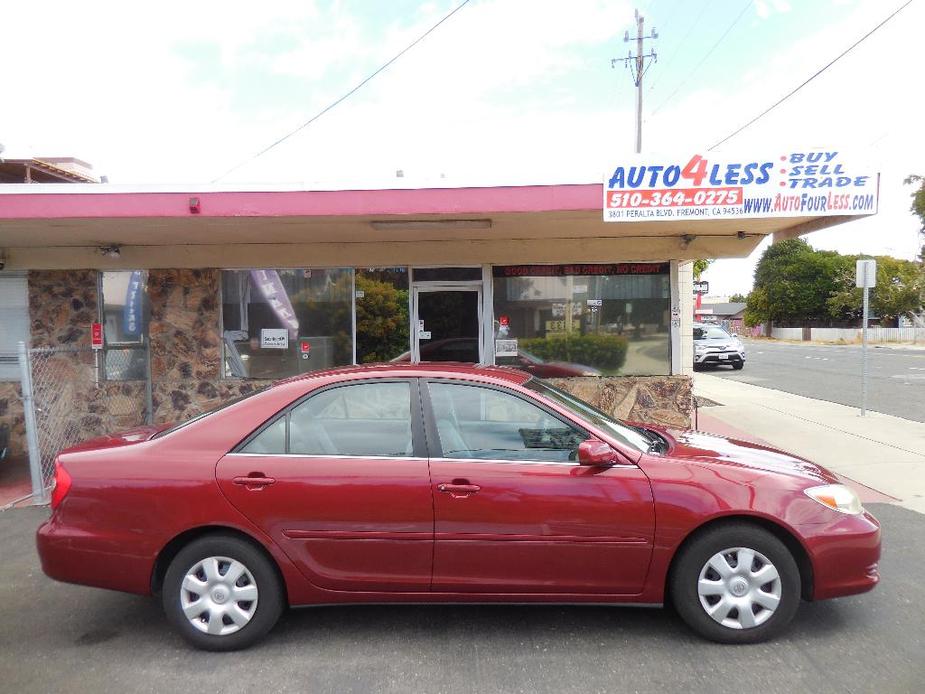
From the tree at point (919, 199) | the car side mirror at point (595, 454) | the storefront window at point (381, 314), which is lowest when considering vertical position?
the car side mirror at point (595, 454)

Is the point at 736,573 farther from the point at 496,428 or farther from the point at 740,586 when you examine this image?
the point at 496,428

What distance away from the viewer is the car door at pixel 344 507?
3.51 m

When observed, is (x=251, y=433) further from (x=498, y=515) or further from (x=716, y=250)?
(x=716, y=250)

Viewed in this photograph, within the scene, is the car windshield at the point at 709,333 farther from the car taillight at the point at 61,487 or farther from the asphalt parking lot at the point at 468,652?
the car taillight at the point at 61,487

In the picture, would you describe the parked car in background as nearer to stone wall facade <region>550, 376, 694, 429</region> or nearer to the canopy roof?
the canopy roof

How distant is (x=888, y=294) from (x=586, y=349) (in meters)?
53.0

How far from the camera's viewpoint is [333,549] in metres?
3.55

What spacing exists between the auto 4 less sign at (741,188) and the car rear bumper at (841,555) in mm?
3540

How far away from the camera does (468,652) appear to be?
139 inches

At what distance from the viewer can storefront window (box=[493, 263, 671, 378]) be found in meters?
8.81

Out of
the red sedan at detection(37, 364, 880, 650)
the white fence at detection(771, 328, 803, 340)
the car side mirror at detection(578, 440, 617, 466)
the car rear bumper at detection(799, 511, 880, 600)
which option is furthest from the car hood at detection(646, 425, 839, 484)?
the white fence at detection(771, 328, 803, 340)

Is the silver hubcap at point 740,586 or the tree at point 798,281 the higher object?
the tree at point 798,281

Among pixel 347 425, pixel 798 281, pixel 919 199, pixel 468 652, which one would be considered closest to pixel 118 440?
pixel 347 425

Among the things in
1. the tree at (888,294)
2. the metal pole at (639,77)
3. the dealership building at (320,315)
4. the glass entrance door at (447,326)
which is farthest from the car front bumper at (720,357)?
the tree at (888,294)
